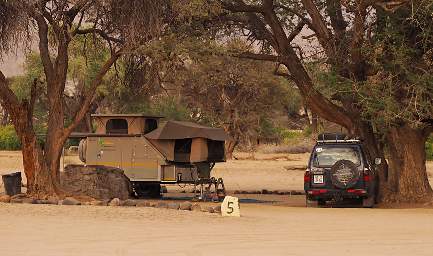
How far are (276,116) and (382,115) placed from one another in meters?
55.7

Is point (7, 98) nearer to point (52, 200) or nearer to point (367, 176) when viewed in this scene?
point (52, 200)

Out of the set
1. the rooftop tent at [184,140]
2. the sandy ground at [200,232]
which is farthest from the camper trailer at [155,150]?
the sandy ground at [200,232]

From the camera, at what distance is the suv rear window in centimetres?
2428

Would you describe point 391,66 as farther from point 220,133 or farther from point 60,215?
point 60,215

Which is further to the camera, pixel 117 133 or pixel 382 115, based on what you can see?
pixel 117 133

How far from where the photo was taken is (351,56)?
25031mm

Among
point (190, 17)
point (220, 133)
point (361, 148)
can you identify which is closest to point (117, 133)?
point (220, 133)

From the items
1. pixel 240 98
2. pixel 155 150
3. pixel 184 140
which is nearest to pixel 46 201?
pixel 155 150

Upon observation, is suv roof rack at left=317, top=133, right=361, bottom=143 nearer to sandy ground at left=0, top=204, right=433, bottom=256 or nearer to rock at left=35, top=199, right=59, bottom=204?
sandy ground at left=0, top=204, right=433, bottom=256

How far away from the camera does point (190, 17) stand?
23719 millimetres

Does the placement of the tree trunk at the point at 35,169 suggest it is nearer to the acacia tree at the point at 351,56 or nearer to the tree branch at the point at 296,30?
the acacia tree at the point at 351,56

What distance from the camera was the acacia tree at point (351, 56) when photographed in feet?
78.7

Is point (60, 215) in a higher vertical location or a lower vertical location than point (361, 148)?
lower

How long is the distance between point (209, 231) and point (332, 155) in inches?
364
